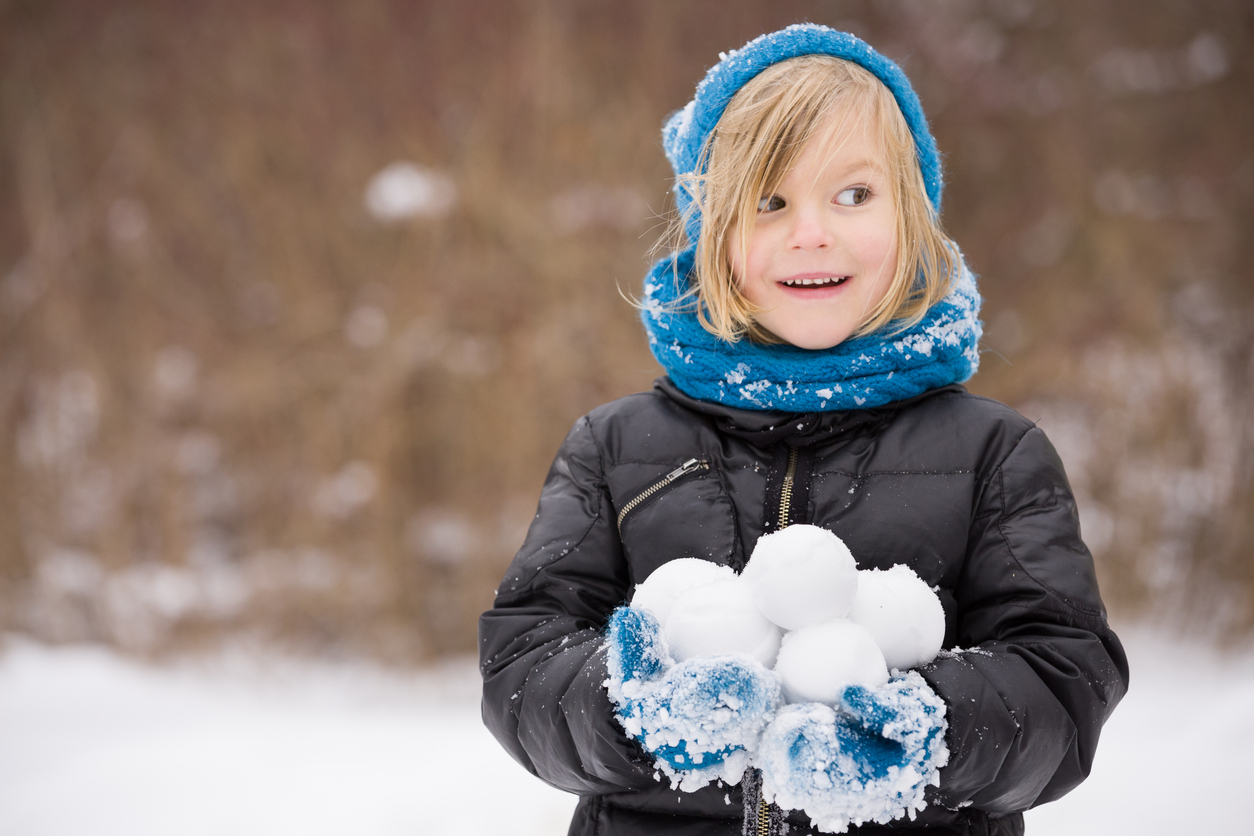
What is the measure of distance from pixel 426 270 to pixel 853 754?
3.44 m

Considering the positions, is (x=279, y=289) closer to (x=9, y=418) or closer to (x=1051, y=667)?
(x=9, y=418)

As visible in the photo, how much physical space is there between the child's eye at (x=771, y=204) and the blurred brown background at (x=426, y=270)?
8.71ft

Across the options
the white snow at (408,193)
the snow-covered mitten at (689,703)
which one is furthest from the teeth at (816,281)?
the white snow at (408,193)

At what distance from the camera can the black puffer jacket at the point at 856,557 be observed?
104 centimetres

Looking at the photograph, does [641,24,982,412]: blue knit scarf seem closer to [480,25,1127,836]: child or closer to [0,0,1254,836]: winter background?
[480,25,1127,836]: child

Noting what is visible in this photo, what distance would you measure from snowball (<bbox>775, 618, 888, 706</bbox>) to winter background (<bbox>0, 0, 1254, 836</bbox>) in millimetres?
3008

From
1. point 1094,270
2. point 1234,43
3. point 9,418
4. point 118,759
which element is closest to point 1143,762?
point 1094,270

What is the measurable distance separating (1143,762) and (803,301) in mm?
2421

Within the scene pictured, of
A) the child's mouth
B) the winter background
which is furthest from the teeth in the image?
the winter background

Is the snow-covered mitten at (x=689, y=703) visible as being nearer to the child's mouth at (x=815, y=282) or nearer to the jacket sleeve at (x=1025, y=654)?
the jacket sleeve at (x=1025, y=654)

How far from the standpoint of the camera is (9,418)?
4.15 meters

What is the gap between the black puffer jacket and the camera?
1044mm

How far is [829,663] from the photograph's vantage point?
0.92 m

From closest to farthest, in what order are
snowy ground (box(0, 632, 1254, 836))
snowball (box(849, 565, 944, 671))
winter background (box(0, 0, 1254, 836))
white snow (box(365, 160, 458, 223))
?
snowball (box(849, 565, 944, 671))
snowy ground (box(0, 632, 1254, 836))
winter background (box(0, 0, 1254, 836))
white snow (box(365, 160, 458, 223))
